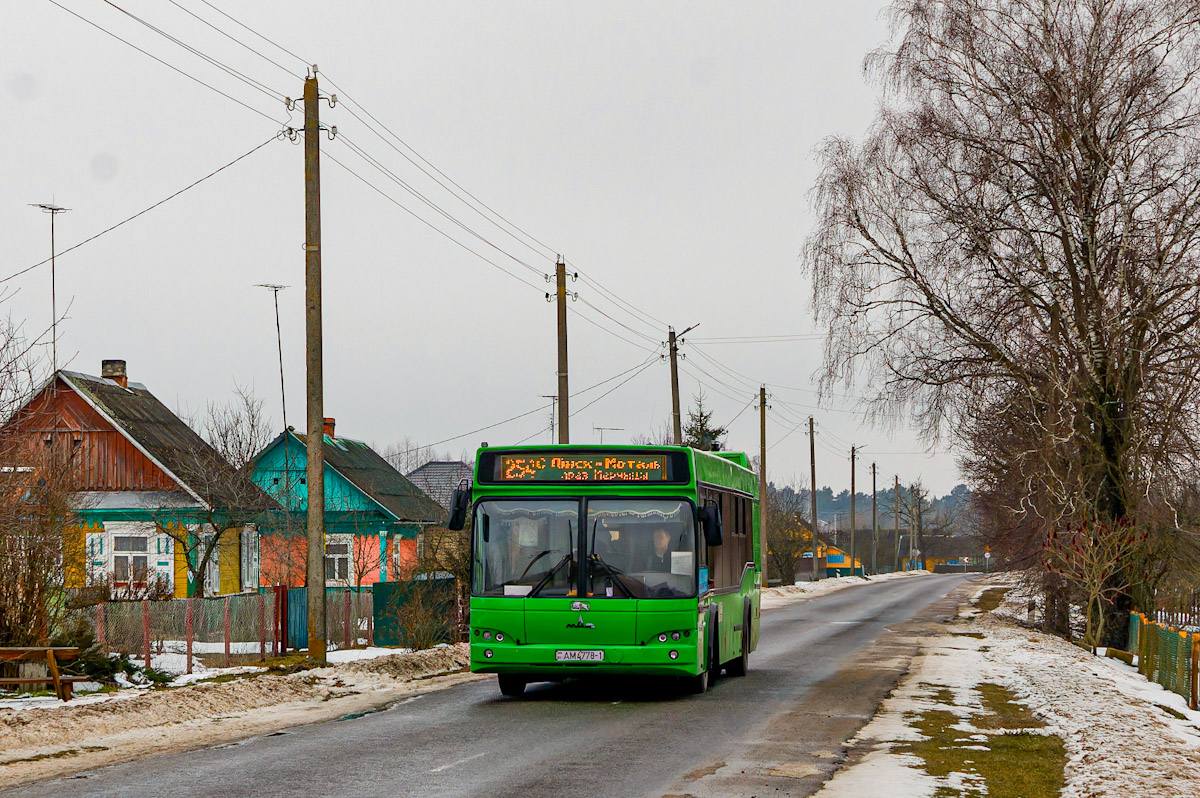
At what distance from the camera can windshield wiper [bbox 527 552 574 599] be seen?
15.8 m

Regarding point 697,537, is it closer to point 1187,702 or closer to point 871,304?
point 1187,702

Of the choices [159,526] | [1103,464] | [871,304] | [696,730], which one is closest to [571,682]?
[696,730]

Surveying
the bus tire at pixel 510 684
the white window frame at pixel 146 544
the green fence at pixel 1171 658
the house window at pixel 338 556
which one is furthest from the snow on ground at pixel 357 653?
the house window at pixel 338 556

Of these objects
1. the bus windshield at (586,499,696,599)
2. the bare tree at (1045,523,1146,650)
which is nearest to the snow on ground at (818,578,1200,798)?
the bare tree at (1045,523,1146,650)

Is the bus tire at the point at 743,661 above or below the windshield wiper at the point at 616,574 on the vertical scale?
below

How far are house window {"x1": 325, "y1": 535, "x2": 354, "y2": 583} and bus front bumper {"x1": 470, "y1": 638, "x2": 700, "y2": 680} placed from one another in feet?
114

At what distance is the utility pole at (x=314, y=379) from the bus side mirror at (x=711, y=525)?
6599 mm

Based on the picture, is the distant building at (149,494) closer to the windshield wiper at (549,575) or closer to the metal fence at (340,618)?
the metal fence at (340,618)

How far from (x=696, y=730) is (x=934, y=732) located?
7.55 ft

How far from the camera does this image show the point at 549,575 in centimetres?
1586

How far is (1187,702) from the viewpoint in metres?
18.7

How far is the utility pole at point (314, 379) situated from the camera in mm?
20344

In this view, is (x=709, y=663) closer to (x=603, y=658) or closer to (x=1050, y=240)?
(x=603, y=658)

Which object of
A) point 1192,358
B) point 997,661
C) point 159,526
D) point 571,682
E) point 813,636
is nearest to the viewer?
point 571,682
